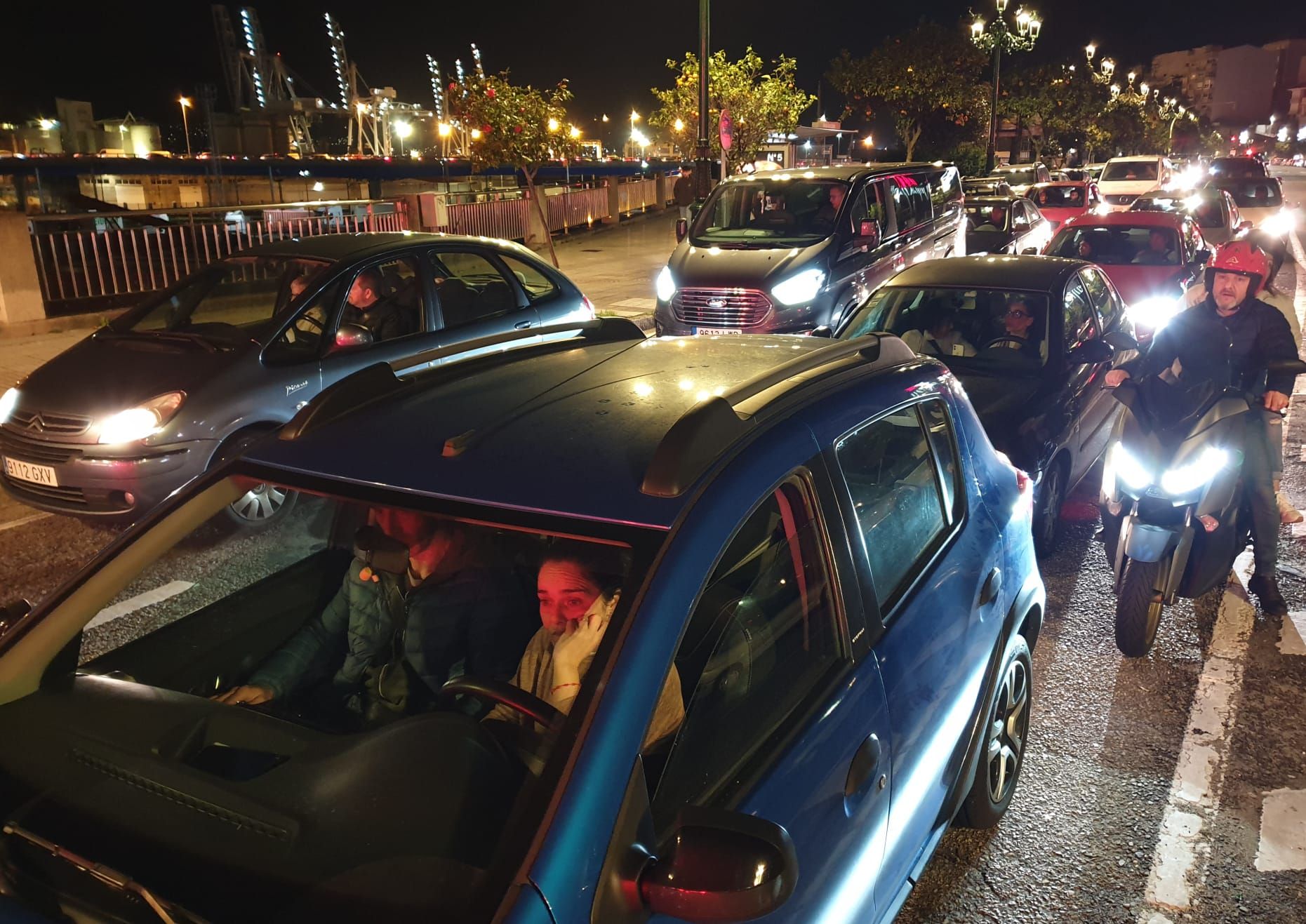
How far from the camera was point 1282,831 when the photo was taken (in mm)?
3461

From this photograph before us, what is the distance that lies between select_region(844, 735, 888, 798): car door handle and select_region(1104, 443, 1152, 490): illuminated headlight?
316 cm

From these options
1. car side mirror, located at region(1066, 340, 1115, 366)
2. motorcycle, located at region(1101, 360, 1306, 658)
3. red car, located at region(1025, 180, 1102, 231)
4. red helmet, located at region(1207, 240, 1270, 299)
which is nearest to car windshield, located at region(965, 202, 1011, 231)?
red car, located at region(1025, 180, 1102, 231)

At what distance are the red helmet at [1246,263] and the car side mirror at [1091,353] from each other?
982 millimetres

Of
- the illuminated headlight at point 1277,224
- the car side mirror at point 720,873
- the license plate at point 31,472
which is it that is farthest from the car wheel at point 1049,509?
the illuminated headlight at point 1277,224

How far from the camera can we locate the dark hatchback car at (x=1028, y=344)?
19.2 feet

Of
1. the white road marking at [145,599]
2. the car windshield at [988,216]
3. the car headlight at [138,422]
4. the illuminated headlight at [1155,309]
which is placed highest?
the car windshield at [988,216]

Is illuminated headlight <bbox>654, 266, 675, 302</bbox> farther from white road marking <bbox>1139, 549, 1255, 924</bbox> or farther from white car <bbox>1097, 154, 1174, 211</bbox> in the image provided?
white car <bbox>1097, 154, 1174, 211</bbox>

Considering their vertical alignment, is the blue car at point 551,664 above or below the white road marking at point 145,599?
above

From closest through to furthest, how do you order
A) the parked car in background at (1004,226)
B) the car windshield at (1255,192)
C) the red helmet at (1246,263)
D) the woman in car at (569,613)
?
the woman in car at (569,613) → the red helmet at (1246,263) → the parked car in background at (1004,226) → the car windshield at (1255,192)

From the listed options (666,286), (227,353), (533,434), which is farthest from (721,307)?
(533,434)

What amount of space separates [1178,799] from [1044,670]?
3.41ft

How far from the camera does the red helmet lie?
5094 millimetres

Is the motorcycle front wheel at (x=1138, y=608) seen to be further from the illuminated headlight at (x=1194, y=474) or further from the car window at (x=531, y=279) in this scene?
the car window at (x=531, y=279)

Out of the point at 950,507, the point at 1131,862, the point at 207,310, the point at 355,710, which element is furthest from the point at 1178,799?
the point at 207,310
